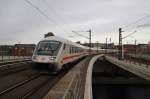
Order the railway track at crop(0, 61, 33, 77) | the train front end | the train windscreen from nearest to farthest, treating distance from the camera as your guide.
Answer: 1. the train front end
2. the train windscreen
3. the railway track at crop(0, 61, 33, 77)

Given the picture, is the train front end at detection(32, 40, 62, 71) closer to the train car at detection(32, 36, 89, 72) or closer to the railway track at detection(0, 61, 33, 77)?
the train car at detection(32, 36, 89, 72)

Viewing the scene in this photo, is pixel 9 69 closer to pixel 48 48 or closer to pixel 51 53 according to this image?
pixel 48 48

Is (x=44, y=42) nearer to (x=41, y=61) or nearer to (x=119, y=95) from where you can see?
(x=41, y=61)

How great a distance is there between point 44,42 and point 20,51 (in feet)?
102

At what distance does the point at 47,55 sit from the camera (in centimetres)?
2242

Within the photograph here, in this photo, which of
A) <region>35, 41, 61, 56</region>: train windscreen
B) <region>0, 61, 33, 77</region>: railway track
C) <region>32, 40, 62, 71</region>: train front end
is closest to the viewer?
<region>32, 40, 62, 71</region>: train front end

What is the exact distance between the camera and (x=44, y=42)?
23.8 metres

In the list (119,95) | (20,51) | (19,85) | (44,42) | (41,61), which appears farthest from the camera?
(20,51)

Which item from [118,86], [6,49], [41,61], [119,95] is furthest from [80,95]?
[6,49]

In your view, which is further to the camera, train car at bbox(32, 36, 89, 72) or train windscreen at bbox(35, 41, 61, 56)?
train windscreen at bbox(35, 41, 61, 56)

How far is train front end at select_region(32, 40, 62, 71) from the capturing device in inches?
866

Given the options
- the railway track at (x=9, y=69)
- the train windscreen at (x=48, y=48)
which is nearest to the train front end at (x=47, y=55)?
the train windscreen at (x=48, y=48)

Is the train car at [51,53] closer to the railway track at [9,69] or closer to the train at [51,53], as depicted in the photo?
the train at [51,53]

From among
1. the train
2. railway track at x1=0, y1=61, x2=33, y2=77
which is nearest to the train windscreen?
the train
